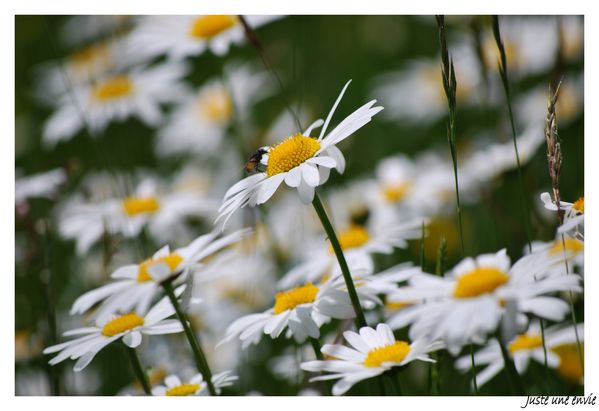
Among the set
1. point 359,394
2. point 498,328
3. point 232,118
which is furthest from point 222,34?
point 498,328

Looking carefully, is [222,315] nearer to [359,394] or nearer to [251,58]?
[359,394]

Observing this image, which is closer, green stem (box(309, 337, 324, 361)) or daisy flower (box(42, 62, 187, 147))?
green stem (box(309, 337, 324, 361))

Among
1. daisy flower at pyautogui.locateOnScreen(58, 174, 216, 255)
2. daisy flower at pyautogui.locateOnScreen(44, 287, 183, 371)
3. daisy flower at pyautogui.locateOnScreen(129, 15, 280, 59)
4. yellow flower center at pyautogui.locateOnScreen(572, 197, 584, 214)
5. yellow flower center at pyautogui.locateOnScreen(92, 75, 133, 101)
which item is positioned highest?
daisy flower at pyautogui.locateOnScreen(129, 15, 280, 59)

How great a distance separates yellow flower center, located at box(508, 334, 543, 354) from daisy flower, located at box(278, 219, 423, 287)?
0.79 ft

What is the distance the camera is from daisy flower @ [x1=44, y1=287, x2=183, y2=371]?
3.30 ft

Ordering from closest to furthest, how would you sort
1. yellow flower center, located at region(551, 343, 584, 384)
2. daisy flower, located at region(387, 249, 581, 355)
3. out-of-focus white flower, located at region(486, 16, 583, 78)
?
daisy flower, located at region(387, 249, 581, 355) → yellow flower center, located at region(551, 343, 584, 384) → out-of-focus white flower, located at region(486, 16, 583, 78)

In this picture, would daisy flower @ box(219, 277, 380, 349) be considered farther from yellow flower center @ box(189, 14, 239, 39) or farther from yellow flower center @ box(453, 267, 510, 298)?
yellow flower center @ box(189, 14, 239, 39)

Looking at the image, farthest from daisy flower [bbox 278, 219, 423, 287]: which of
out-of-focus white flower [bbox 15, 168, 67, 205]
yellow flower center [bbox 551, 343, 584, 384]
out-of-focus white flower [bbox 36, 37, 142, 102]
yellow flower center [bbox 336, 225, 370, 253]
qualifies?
out-of-focus white flower [bbox 36, 37, 142, 102]

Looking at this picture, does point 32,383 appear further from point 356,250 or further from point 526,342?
point 526,342

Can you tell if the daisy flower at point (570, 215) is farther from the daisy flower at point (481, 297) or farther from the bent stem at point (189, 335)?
the bent stem at point (189, 335)

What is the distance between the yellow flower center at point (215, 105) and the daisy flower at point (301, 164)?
3.85ft

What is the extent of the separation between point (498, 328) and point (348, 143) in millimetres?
1269

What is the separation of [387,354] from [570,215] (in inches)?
12.7

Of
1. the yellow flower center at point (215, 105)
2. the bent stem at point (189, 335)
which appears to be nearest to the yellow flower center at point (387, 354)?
the bent stem at point (189, 335)
